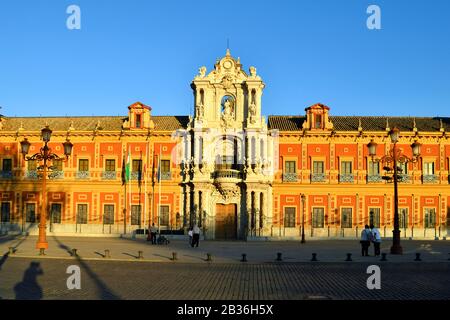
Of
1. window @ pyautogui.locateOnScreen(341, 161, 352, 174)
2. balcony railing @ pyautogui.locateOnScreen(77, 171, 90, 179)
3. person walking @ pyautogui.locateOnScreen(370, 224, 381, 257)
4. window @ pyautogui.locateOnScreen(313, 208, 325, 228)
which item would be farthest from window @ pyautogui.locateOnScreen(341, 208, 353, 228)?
balcony railing @ pyautogui.locateOnScreen(77, 171, 90, 179)

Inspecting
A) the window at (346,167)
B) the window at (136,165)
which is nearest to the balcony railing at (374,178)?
the window at (346,167)

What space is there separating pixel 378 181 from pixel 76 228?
23624 millimetres

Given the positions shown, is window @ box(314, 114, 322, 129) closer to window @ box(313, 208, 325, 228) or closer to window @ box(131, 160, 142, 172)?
window @ box(313, 208, 325, 228)

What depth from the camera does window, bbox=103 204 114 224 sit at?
4481 centimetres

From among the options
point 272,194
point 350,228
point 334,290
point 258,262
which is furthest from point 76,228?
point 334,290

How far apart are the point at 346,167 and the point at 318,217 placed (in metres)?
4.48

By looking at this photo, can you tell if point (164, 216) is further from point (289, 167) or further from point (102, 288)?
point (102, 288)

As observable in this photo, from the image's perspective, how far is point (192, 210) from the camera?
43500 mm

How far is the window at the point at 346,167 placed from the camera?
4462cm

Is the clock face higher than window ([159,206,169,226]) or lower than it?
higher

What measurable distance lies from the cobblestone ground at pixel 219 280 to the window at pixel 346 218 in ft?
72.0

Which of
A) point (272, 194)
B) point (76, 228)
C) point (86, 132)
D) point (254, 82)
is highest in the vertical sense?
point (254, 82)

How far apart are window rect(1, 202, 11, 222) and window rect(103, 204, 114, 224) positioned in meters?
7.70
